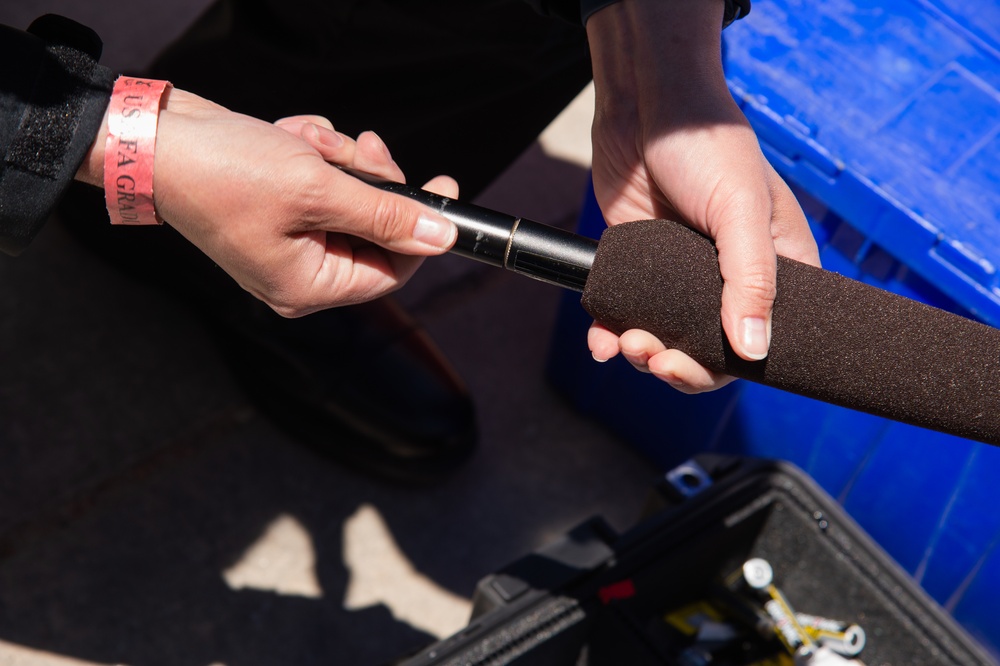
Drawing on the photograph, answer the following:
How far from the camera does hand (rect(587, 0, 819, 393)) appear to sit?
0.99 m

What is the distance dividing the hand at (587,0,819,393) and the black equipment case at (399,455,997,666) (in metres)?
0.32

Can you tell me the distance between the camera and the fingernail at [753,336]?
95 cm

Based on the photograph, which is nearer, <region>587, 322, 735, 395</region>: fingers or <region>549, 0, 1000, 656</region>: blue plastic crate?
<region>587, 322, 735, 395</region>: fingers

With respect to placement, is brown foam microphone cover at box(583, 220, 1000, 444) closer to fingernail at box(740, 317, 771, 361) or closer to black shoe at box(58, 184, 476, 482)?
fingernail at box(740, 317, 771, 361)

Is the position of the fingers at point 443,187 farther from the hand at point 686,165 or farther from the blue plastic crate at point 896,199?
the blue plastic crate at point 896,199

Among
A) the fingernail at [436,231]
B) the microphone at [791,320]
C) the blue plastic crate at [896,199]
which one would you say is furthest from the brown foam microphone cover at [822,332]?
the blue plastic crate at [896,199]

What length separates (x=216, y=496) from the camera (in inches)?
70.5

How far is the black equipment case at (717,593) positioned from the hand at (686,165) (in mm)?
322

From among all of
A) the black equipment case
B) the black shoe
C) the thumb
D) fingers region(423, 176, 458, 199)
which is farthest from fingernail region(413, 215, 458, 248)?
the black shoe

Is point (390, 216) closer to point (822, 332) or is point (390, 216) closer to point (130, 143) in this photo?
point (130, 143)

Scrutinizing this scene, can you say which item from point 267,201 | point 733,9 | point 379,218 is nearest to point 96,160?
point 267,201

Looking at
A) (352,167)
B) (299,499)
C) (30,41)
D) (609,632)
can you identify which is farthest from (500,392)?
(30,41)

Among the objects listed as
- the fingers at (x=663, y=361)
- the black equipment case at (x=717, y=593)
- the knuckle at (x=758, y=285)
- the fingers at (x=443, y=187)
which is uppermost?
the knuckle at (x=758, y=285)

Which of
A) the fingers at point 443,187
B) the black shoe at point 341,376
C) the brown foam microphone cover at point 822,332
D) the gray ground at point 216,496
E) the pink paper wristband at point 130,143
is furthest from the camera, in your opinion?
the black shoe at point 341,376
